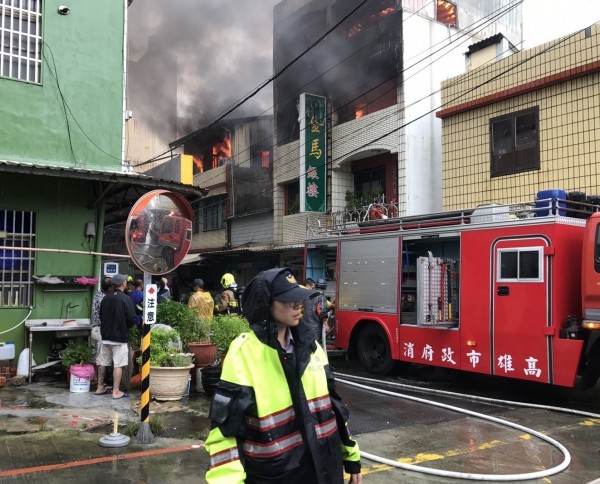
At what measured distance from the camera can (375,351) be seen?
388 inches

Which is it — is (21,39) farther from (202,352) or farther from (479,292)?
(479,292)

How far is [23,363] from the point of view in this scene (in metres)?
7.88

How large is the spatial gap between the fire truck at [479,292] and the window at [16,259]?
5.26m

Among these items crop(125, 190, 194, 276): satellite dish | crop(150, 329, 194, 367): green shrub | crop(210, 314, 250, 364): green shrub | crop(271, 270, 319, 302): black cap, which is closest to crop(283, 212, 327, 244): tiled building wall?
crop(210, 314, 250, 364): green shrub

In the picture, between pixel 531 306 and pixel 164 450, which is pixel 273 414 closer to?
pixel 164 450

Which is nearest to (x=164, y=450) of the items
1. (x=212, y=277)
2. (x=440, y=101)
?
(x=440, y=101)

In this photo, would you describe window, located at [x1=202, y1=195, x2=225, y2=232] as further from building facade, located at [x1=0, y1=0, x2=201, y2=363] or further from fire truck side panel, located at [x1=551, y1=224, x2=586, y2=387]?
fire truck side panel, located at [x1=551, y1=224, x2=586, y2=387]

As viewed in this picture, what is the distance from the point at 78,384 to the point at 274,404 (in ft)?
20.0

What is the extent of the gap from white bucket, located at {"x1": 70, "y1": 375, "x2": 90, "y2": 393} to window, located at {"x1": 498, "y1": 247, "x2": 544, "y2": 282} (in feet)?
19.1

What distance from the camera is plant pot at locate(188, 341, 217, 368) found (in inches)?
313

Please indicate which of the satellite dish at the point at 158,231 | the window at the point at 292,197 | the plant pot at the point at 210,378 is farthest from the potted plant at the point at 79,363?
the window at the point at 292,197

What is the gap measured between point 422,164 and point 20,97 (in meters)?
9.56

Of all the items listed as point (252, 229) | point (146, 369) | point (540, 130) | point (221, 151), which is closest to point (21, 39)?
point (146, 369)

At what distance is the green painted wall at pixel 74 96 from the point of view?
8.45 m
